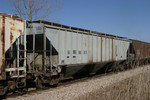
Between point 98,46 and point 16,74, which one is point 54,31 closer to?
point 16,74

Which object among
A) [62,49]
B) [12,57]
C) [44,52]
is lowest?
[12,57]

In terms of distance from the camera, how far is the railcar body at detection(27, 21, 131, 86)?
891 cm

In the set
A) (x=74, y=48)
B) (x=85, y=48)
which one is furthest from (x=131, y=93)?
(x=85, y=48)

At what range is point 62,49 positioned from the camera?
9.53 metres

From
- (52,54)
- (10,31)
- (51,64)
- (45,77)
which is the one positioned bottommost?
(45,77)

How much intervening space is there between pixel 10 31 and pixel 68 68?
441 cm

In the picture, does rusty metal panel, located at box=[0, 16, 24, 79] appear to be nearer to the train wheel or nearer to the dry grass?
the train wheel

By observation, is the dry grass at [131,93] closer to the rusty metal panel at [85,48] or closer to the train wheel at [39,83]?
the train wheel at [39,83]

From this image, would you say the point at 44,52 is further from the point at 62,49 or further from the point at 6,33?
the point at 6,33

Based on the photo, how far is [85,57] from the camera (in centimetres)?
1142

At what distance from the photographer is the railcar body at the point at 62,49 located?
29.2 feet

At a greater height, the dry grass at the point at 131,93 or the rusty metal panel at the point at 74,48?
the rusty metal panel at the point at 74,48

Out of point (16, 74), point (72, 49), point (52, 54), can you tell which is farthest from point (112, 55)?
point (16, 74)

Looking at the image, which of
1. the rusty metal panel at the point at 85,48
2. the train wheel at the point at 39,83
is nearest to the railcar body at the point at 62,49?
the rusty metal panel at the point at 85,48
